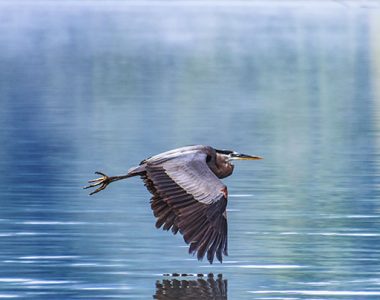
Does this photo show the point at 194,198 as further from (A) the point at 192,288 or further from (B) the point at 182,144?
(B) the point at 182,144

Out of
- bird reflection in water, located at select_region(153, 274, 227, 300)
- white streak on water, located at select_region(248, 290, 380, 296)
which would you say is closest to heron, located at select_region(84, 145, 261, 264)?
bird reflection in water, located at select_region(153, 274, 227, 300)

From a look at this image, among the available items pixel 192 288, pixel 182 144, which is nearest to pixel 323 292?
pixel 192 288

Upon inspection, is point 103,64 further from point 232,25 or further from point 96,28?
point 232,25

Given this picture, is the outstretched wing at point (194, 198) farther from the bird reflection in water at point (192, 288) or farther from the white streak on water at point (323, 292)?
the white streak on water at point (323, 292)

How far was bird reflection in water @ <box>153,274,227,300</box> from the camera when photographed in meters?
11.4

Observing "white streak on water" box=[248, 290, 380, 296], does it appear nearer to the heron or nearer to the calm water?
the calm water

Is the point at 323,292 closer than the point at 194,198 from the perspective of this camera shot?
No

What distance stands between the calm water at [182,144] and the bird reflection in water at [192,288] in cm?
2

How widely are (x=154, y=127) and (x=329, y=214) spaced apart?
9.34m

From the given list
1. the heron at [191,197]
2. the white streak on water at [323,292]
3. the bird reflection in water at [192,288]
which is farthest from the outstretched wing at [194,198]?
the white streak on water at [323,292]

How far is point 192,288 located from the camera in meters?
11.7

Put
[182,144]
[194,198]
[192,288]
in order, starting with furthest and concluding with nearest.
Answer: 1. [182,144]
2. [192,288]
3. [194,198]

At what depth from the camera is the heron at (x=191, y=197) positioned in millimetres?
11445

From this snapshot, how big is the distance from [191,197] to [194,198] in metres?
0.04
